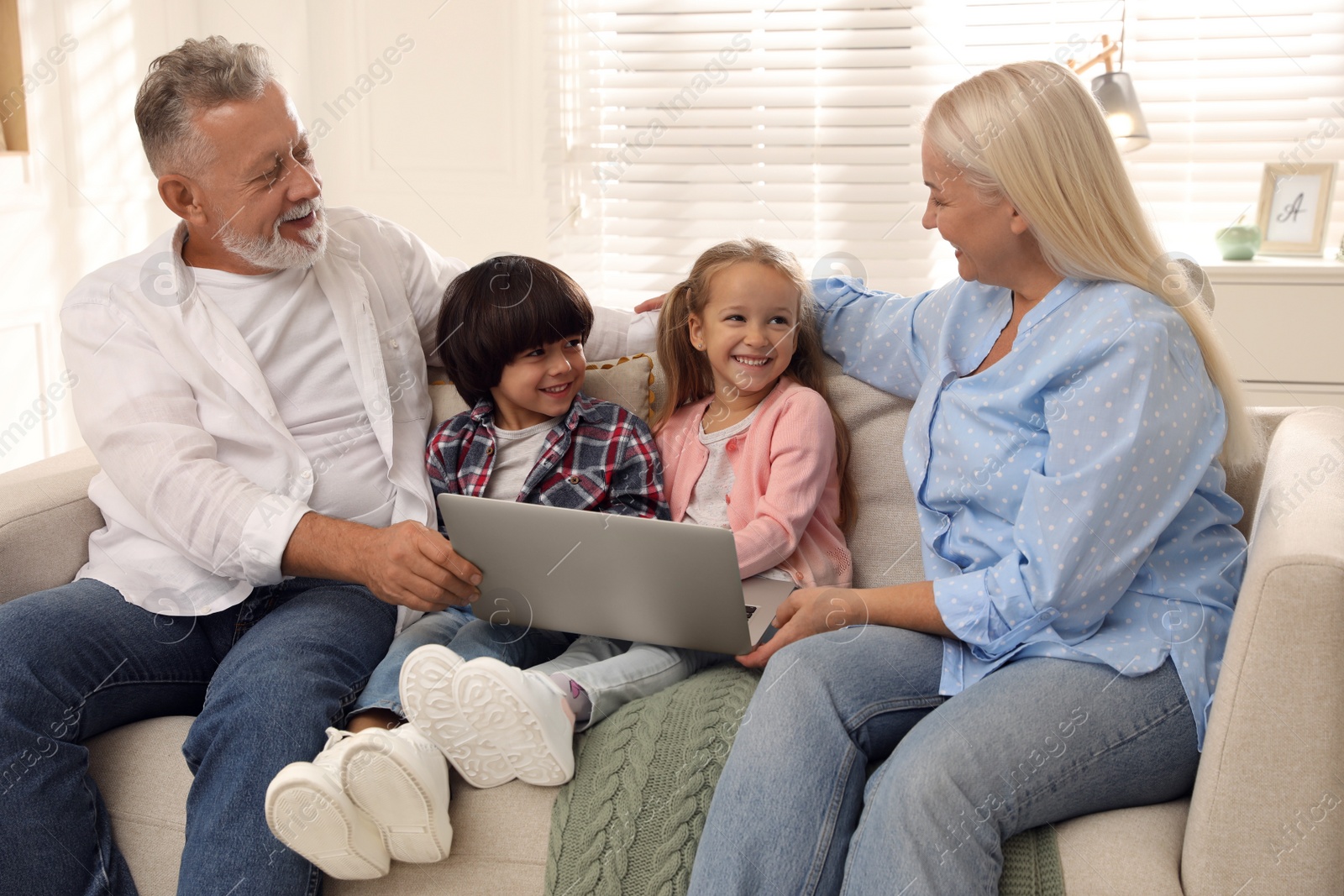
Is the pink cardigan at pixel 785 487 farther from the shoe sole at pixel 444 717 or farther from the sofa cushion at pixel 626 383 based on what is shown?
the shoe sole at pixel 444 717

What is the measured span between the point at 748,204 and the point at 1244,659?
2.58 meters

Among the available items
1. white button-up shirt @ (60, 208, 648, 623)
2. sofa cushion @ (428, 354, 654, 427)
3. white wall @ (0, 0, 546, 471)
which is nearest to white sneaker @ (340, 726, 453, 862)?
white button-up shirt @ (60, 208, 648, 623)

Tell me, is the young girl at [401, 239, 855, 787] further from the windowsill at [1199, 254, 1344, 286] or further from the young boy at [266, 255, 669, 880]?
the windowsill at [1199, 254, 1344, 286]

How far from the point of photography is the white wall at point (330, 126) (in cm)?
310

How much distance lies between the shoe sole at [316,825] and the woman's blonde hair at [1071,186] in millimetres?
1040

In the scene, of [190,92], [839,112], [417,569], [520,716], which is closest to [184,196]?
[190,92]

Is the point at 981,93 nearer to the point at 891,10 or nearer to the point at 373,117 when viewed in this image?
the point at 891,10

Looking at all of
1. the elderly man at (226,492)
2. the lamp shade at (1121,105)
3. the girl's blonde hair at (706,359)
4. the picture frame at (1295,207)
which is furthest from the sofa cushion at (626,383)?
the picture frame at (1295,207)

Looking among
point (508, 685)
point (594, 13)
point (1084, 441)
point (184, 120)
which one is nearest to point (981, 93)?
point (1084, 441)

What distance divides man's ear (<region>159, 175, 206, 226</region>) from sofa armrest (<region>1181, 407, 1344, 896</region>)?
59.1 inches

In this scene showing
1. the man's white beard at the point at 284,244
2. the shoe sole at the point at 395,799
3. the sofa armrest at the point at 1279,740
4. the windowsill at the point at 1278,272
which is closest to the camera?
the sofa armrest at the point at 1279,740

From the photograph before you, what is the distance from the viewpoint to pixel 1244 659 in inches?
44.6

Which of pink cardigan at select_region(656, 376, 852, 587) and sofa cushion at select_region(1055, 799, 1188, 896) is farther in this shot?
pink cardigan at select_region(656, 376, 852, 587)

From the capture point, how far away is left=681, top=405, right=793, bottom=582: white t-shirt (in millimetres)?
1729
